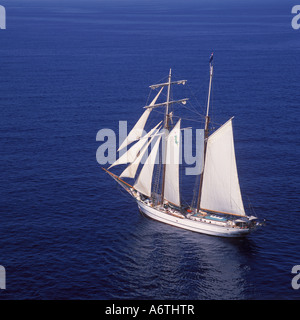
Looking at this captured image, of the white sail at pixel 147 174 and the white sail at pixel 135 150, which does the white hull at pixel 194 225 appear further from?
the white sail at pixel 135 150

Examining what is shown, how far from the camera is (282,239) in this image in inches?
2876

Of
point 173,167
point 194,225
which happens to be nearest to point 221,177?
point 173,167

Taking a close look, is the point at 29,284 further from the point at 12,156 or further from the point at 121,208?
the point at 12,156

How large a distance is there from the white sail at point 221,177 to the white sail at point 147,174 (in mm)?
8124

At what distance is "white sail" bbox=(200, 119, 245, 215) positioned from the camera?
251 ft

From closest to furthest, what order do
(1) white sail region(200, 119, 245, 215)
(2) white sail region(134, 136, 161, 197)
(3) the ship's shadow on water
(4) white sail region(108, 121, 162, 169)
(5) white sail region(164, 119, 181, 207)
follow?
1. (3) the ship's shadow on water
2. (1) white sail region(200, 119, 245, 215)
3. (4) white sail region(108, 121, 162, 169)
4. (5) white sail region(164, 119, 181, 207)
5. (2) white sail region(134, 136, 161, 197)

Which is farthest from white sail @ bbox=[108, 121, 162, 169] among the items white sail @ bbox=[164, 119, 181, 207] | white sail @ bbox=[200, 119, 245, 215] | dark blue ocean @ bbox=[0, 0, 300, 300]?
white sail @ bbox=[200, 119, 245, 215]

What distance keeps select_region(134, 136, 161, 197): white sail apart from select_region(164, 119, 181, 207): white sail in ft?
6.67

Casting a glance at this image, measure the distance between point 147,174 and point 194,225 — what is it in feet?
36.8

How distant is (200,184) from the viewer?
3147 inches

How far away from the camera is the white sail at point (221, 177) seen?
76.5m

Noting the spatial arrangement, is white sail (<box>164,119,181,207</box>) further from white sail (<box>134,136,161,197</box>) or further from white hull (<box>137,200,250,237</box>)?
white hull (<box>137,200,250,237</box>)
